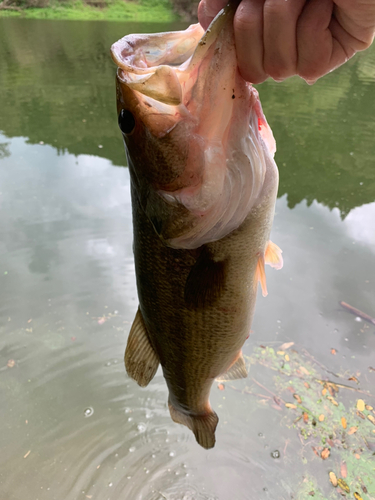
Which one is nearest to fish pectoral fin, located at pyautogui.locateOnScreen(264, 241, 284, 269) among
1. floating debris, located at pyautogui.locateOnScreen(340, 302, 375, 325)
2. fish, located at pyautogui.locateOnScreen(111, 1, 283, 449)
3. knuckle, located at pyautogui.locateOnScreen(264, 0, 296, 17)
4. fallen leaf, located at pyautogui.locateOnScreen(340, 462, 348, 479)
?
fish, located at pyautogui.locateOnScreen(111, 1, 283, 449)

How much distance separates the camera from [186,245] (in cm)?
114

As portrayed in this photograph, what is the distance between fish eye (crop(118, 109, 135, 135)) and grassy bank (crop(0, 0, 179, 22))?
29.8 metres

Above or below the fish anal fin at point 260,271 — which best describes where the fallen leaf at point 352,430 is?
below

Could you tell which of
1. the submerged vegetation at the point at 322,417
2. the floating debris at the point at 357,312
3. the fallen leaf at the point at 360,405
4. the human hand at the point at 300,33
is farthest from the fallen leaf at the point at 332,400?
the human hand at the point at 300,33

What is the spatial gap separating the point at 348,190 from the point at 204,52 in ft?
17.8

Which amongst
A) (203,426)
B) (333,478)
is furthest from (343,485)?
(203,426)

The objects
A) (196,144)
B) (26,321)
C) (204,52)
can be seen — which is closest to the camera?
(204,52)

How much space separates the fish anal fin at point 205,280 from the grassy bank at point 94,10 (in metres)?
29.9

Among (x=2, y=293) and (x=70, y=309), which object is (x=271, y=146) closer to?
(x=70, y=309)

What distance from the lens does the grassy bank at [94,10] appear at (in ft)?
84.3

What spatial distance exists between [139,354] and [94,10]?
3230 cm

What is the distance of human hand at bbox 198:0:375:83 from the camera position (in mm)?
732

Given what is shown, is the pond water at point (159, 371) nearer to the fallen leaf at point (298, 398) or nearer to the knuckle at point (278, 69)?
the fallen leaf at point (298, 398)

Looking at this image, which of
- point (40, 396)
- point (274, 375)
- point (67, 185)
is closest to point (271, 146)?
point (274, 375)
